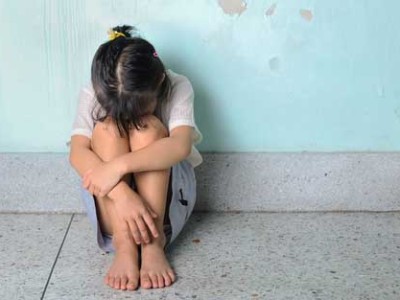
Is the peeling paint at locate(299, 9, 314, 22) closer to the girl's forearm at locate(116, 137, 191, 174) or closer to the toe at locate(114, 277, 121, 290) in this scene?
the girl's forearm at locate(116, 137, 191, 174)

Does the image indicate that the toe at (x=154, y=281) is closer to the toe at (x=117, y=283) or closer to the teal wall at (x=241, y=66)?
the toe at (x=117, y=283)

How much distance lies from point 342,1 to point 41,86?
72cm

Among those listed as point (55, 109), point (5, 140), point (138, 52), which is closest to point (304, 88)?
point (138, 52)

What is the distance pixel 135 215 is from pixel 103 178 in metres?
0.10

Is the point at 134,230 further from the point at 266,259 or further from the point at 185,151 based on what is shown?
the point at 266,259

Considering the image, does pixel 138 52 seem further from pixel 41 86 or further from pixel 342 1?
pixel 342 1

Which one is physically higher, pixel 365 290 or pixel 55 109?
pixel 55 109

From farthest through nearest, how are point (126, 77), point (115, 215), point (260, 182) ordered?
point (260, 182)
point (115, 215)
point (126, 77)

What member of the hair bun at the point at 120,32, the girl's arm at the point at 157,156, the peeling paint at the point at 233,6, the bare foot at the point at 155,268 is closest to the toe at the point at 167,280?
the bare foot at the point at 155,268

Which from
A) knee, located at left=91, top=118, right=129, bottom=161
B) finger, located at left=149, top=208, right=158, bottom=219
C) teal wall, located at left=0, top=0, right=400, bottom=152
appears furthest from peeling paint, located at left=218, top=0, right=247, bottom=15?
finger, located at left=149, top=208, right=158, bottom=219

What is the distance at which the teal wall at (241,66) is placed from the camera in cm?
160

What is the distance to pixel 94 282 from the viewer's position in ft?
4.69

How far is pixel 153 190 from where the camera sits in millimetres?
1458

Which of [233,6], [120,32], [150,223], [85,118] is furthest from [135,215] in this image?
[233,6]
